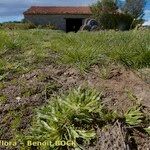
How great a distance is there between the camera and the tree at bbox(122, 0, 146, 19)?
51.8m

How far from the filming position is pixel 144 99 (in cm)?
413

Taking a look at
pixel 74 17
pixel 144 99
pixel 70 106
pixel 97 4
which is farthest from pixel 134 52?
pixel 74 17

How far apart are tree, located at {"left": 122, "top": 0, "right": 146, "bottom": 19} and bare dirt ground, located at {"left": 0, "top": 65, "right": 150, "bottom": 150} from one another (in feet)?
156

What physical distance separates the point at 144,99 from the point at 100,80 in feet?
2.23

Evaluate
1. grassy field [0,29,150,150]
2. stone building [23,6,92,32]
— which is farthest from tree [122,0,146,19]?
grassy field [0,29,150,150]

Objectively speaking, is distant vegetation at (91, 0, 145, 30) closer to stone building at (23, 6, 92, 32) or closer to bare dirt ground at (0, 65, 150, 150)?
stone building at (23, 6, 92, 32)

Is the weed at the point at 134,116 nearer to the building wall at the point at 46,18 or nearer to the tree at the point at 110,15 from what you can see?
the tree at the point at 110,15

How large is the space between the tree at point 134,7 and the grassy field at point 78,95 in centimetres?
4686

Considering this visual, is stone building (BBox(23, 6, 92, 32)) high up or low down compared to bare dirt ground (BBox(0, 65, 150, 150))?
down

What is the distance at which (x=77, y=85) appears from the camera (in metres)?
4.54

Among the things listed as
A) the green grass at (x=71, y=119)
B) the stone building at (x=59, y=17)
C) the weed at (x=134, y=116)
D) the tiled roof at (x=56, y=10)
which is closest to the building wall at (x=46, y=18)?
the stone building at (x=59, y=17)

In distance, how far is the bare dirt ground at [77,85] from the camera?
3.65 m

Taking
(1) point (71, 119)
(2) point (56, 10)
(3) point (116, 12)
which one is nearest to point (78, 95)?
(1) point (71, 119)

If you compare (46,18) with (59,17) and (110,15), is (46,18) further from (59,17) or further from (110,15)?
(110,15)
